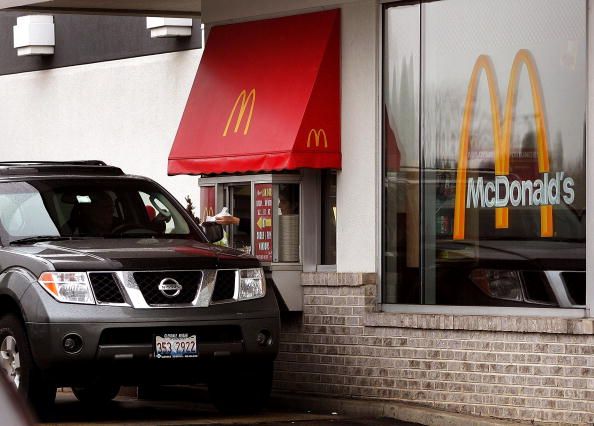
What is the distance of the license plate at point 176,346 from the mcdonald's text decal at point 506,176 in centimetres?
223

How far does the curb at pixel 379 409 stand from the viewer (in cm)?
977

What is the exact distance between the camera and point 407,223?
11.0 metres

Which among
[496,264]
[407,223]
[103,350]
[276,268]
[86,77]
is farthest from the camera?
[86,77]

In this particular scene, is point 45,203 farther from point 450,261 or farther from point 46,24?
point 46,24

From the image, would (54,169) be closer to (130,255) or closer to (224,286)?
→ (130,255)

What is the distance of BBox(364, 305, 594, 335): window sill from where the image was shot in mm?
9414

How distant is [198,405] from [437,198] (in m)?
2.68

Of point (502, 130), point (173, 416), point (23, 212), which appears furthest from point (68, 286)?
point (502, 130)

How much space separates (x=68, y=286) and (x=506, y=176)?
3.23 m

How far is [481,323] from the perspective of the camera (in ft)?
33.0

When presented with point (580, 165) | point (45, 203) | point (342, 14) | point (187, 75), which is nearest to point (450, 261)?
point (580, 165)

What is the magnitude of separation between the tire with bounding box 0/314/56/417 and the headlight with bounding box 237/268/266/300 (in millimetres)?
1502

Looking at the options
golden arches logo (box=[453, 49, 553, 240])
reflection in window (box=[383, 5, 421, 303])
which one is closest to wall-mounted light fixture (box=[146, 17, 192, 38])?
reflection in window (box=[383, 5, 421, 303])

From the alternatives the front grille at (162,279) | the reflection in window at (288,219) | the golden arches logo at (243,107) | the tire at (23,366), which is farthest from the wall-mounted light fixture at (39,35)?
the front grille at (162,279)
